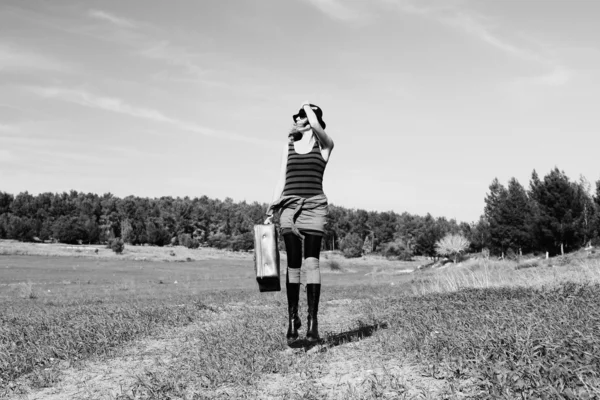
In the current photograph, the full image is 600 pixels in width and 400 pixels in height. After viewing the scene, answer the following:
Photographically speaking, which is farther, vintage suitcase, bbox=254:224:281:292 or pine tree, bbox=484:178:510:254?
pine tree, bbox=484:178:510:254

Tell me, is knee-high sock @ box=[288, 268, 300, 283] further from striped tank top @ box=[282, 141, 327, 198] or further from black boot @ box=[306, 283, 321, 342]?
striped tank top @ box=[282, 141, 327, 198]

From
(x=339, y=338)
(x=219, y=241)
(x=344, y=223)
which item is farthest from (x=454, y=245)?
(x=339, y=338)

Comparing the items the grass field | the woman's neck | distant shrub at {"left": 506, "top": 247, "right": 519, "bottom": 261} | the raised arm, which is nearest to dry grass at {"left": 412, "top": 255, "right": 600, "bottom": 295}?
the grass field

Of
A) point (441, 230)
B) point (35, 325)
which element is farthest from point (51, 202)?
point (35, 325)

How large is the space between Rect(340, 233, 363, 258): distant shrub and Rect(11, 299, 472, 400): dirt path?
115272 millimetres

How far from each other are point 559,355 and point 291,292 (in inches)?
116

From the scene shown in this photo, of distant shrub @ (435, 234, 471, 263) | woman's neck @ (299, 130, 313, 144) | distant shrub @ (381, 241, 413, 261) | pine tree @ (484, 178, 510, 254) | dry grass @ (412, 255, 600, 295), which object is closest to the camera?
woman's neck @ (299, 130, 313, 144)

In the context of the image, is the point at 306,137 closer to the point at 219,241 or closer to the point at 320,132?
the point at 320,132

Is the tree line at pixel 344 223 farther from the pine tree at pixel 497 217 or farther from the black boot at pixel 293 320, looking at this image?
the black boot at pixel 293 320

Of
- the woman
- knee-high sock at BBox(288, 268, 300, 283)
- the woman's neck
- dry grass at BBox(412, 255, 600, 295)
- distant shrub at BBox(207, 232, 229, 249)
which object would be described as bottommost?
distant shrub at BBox(207, 232, 229, 249)

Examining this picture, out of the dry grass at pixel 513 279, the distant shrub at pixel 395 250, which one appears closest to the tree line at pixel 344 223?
the distant shrub at pixel 395 250

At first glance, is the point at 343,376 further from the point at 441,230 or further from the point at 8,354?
the point at 441,230

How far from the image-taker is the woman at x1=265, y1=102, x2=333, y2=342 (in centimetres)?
579

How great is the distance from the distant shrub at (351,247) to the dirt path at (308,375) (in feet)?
378
